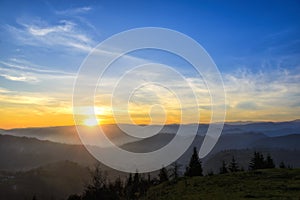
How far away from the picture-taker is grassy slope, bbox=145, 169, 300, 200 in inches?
1566

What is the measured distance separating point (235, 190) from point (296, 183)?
346 inches

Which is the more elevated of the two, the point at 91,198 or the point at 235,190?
the point at 235,190

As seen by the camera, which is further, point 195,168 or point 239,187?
point 195,168

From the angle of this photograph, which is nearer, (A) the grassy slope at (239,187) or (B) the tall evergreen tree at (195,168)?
(A) the grassy slope at (239,187)

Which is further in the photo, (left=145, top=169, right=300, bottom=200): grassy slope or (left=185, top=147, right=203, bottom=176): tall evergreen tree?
(left=185, top=147, right=203, bottom=176): tall evergreen tree

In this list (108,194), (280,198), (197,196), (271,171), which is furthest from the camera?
(108,194)

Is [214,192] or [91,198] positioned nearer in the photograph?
[214,192]

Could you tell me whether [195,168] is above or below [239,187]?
below

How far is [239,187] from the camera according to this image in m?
45.6

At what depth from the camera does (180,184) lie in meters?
55.8

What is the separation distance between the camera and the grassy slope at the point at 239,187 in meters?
39.8

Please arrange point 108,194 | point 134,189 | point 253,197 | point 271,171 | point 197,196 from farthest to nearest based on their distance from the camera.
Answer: point 134,189 → point 108,194 → point 271,171 → point 197,196 → point 253,197

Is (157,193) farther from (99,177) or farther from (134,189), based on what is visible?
(134,189)

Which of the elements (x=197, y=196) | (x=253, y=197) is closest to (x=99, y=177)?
(x=197, y=196)
